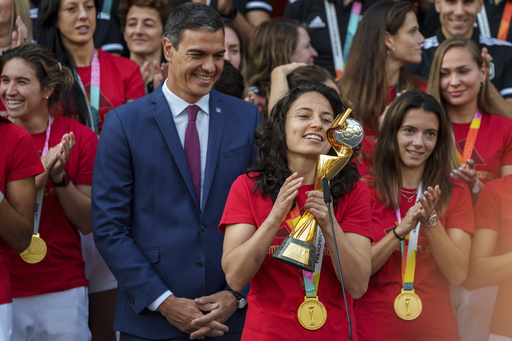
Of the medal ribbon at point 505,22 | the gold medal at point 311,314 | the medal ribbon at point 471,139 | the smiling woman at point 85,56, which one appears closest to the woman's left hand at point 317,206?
the gold medal at point 311,314

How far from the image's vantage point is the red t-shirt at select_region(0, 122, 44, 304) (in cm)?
353

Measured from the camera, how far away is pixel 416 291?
3.86m

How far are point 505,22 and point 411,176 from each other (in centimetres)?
268

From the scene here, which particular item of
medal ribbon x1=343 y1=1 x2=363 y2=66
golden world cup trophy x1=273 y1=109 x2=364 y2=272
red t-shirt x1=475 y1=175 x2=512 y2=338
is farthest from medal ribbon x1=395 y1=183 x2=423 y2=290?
medal ribbon x1=343 y1=1 x2=363 y2=66

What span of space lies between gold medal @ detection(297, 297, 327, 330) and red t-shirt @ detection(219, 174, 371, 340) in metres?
0.03

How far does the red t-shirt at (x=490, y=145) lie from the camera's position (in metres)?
4.64

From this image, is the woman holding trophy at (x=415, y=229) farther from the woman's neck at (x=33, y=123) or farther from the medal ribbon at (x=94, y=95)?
the woman's neck at (x=33, y=123)

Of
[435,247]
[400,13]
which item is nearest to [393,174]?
[435,247]

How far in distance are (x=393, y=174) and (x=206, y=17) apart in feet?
4.43

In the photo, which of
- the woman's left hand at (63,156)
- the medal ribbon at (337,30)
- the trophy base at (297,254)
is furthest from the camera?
the medal ribbon at (337,30)

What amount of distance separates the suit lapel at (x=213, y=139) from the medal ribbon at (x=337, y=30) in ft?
7.81

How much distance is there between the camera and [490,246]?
13.6ft

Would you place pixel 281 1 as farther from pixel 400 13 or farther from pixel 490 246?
pixel 490 246

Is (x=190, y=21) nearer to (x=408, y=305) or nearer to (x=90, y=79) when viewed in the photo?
(x=90, y=79)
